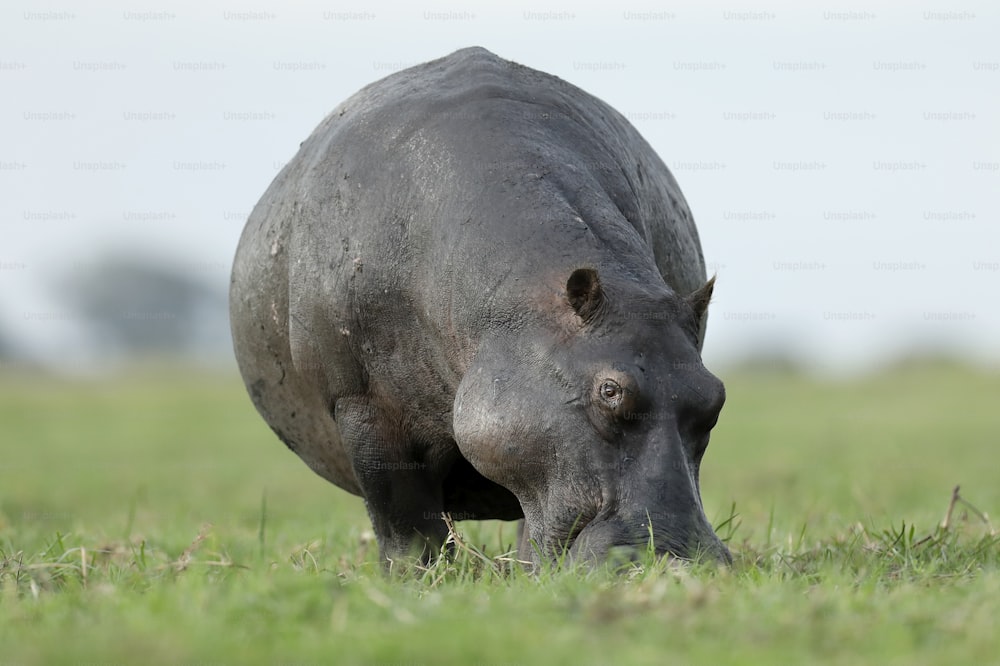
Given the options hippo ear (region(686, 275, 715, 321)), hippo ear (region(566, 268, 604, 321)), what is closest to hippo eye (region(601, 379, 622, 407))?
hippo ear (region(566, 268, 604, 321))

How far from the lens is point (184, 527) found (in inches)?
397

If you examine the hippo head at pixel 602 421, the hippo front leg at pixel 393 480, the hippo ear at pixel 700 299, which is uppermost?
the hippo ear at pixel 700 299

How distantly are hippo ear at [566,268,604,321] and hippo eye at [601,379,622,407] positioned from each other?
12.9 inches

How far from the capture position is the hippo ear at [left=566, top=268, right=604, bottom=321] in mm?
5336

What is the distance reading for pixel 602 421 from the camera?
5.23 m

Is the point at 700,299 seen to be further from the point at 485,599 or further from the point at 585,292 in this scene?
the point at 485,599

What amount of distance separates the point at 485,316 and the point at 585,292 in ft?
1.84

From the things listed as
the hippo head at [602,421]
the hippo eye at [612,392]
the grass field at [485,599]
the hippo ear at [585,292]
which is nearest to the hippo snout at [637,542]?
the hippo head at [602,421]

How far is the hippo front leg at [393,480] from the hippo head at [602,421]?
1.07 meters

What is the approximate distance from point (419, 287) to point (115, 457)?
16.5 metres

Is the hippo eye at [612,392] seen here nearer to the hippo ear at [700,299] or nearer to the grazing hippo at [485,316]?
the grazing hippo at [485,316]

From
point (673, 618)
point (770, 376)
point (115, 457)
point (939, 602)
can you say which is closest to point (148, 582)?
point (673, 618)

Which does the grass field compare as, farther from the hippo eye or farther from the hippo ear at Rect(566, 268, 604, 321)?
the hippo ear at Rect(566, 268, 604, 321)

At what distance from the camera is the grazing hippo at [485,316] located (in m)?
5.26
